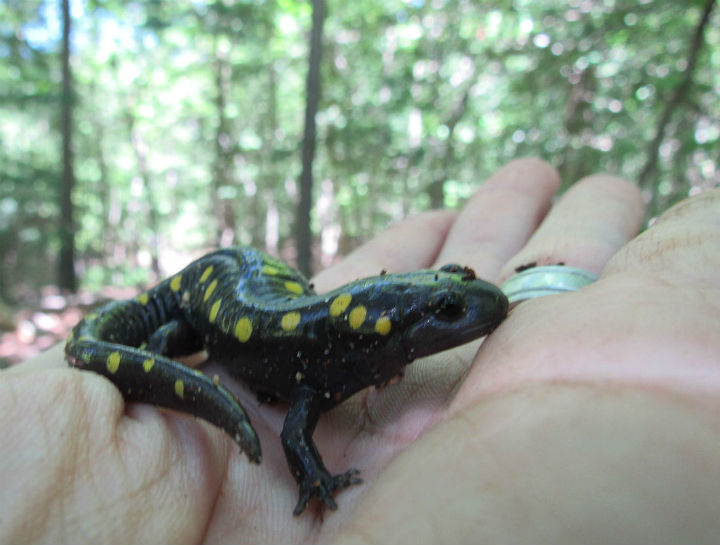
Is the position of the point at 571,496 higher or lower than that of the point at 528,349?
lower

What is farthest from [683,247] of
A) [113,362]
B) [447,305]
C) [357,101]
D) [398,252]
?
[357,101]

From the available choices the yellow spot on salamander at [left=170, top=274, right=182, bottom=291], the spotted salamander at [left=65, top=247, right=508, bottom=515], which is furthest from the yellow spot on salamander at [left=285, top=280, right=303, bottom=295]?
the yellow spot on salamander at [left=170, top=274, right=182, bottom=291]

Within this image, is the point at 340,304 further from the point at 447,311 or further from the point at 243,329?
the point at 243,329

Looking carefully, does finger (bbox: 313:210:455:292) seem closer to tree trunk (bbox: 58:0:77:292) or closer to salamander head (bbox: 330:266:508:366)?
salamander head (bbox: 330:266:508:366)

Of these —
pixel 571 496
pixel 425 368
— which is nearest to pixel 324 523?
pixel 425 368

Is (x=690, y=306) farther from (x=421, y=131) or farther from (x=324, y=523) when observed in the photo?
(x=421, y=131)

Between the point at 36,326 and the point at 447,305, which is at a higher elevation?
the point at 447,305

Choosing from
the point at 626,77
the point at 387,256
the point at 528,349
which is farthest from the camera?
the point at 626,77
